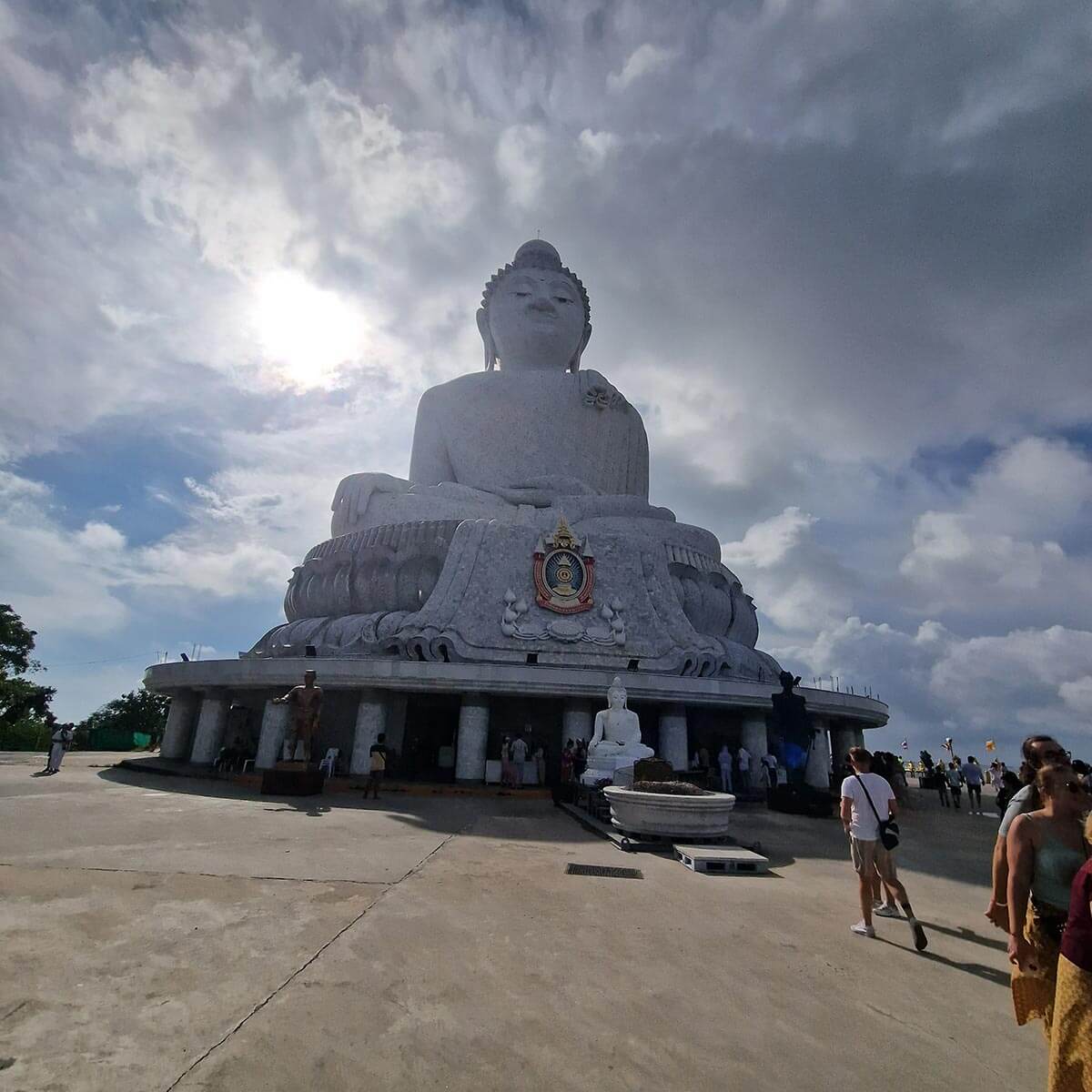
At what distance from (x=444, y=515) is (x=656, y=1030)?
15.5m

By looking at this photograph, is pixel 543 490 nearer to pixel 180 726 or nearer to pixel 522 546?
pixel 522 546

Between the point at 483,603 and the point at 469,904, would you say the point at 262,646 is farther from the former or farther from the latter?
the point at 469,904

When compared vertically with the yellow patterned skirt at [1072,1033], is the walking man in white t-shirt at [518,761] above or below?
above

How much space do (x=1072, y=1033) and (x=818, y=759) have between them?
16.4 meters

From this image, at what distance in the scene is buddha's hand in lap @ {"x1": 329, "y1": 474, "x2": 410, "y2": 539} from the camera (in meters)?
18.8

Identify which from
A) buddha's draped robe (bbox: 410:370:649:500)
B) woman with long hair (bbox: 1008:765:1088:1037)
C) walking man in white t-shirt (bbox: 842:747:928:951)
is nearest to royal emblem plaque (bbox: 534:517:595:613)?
buddha's draped robe (bbox: 410:370:649:500)

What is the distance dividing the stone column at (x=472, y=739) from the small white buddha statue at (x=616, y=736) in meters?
3.36

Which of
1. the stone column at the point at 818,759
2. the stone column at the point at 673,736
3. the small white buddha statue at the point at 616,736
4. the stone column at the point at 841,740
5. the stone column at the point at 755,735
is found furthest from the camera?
the stone column at the point at 841,740

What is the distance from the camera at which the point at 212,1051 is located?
2.55 m

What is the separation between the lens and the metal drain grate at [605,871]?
5.93 m

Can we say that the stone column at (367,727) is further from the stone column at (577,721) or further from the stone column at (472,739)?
the stone column at (577,721)

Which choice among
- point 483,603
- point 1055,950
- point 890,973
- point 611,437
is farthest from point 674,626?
point 1055,950

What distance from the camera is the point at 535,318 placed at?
78.5 feet

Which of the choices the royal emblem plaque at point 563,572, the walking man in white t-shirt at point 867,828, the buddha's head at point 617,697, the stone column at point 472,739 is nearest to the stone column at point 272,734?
the stone column at point 472,739
